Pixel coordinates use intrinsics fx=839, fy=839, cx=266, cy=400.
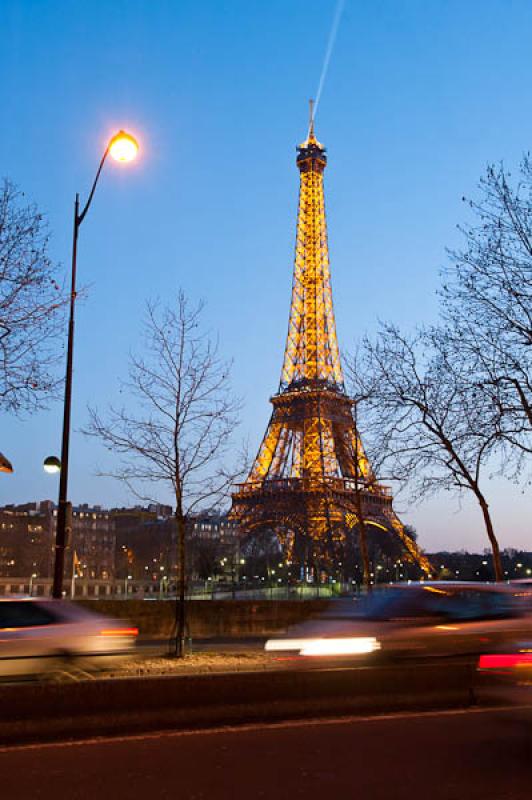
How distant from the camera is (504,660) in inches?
418

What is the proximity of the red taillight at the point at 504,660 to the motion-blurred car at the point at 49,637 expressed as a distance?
512 centimetres

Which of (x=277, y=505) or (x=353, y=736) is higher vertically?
(x=277, y=505)

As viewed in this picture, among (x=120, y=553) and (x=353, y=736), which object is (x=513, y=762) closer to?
(x=353, y=736)

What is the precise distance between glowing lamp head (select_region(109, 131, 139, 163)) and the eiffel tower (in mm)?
37933

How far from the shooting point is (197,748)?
857cm

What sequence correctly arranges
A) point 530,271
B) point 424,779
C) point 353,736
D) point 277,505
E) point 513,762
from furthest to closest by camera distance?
1. point 277,505
2. point 530,271
3. point 353,736
4. point 513,762
5. point 424,779

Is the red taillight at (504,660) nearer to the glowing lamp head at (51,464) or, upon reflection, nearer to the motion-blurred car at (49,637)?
the motion-blurred car at (49,637)

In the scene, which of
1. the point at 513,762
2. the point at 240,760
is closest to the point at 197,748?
the point at 240,760

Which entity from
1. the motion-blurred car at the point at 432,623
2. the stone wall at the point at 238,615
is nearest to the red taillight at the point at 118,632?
the motion-blurred car at the point at 432,623

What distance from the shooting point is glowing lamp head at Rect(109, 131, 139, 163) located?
50.3 ft

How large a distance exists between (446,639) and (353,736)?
8.24 feet

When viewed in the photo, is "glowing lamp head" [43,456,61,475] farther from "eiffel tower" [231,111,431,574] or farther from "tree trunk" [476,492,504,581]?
"eiffel tower" [231,111,431,574]

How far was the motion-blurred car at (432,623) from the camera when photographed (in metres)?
11.0

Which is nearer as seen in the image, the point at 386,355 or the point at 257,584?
the point at 386,355
